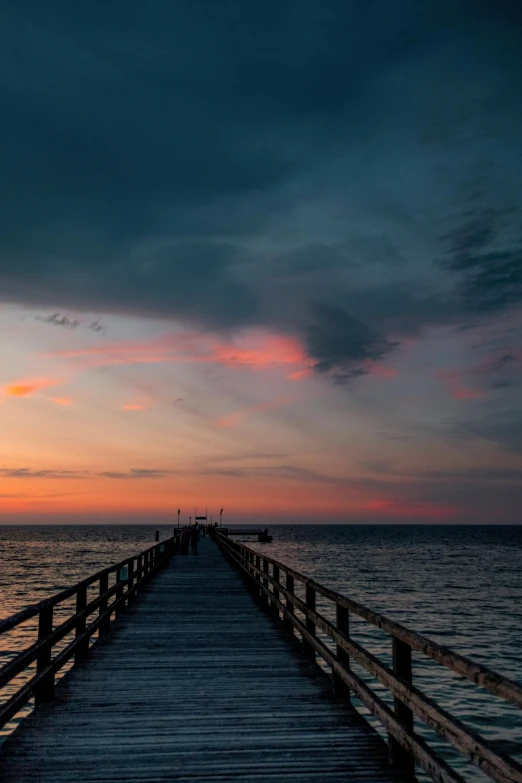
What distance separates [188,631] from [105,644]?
5.62 feet

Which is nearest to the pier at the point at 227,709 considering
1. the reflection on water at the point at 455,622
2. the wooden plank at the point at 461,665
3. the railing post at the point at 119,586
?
the wooden plank at the point at 461,665

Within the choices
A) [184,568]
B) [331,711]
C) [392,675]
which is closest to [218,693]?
[331,711]

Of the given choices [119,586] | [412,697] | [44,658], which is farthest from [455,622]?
[412,697]

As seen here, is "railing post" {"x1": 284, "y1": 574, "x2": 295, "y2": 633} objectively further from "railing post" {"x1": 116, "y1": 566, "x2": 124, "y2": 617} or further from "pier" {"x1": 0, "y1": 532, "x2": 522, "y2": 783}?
"railing post" {"x1": 116, "y1": 566, "x2": 124, "y2": 617}

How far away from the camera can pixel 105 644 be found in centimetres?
992

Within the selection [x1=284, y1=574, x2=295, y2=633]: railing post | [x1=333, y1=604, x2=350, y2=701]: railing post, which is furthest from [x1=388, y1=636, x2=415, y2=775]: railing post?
[x1=284, y1=574, x2=295, y2=633]: railing post

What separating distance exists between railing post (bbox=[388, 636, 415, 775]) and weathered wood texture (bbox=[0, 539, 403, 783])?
0.12m

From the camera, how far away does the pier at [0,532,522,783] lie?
479 cm

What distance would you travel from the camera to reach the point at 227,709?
21.7 feet

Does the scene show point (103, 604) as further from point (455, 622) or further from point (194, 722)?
point (455, 622)

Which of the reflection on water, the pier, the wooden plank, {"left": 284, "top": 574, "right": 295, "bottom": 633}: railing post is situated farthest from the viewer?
the reflection on water

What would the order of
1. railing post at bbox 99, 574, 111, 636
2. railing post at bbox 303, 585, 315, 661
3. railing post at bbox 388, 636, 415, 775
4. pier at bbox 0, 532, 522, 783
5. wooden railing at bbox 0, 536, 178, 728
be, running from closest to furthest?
pier at bbox 0, 532, 522, 783 → railing post at bbox 388, 636, 415, 775 → wooden railing at bbox 0, 536, 178, 728 → railing post at bbox 303, 585, 315, 661 → railing post at bbox 99, 574, 111, 636

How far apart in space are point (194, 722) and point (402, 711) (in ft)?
7.30

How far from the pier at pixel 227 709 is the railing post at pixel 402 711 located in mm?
11
